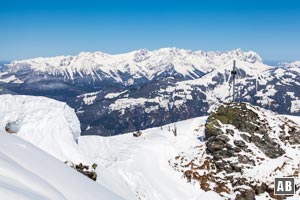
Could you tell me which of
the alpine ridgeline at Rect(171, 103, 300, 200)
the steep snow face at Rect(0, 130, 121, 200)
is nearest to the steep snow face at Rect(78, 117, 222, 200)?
the alpine ridgeline at Rect(171, 103, 300, 200)

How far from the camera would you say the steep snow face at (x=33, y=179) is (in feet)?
25.6

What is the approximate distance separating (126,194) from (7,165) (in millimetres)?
29822

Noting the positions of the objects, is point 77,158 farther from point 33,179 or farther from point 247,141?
point 247,141

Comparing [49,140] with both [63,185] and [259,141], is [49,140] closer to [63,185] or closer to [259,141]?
[63,185]

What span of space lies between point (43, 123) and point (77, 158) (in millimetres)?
4599

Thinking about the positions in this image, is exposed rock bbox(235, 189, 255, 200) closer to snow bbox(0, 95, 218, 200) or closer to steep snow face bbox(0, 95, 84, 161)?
snow bbox(0, 95, 218, 200)

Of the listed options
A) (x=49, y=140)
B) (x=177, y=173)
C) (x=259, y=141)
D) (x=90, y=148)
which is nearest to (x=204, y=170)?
(x=177, y=173)

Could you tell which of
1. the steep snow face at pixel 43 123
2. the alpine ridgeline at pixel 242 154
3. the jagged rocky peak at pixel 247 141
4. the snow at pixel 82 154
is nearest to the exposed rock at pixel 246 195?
the alpine ridgeline at pixel 242 154

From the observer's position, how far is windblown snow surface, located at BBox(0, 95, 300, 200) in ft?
32.5

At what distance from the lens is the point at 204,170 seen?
5166 centimetres

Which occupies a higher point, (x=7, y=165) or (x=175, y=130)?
(x=7, y=165)

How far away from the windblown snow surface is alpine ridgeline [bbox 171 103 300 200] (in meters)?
2.79

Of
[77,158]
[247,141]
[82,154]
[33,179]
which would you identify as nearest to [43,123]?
[77,158]

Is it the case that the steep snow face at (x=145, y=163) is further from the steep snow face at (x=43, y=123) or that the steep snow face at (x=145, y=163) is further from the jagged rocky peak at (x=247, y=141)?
the steep snow face at (x=43, y=123)
